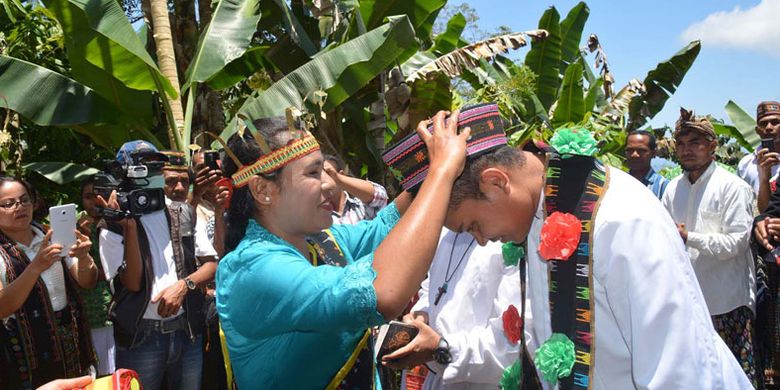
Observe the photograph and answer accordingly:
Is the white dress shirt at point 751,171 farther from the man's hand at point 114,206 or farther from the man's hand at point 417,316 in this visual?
the man's hand at point 114,206

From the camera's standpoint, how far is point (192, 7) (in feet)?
31.4

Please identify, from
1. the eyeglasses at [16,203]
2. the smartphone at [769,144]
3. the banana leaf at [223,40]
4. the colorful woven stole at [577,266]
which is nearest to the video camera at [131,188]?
the eyeglasses at [16,203]

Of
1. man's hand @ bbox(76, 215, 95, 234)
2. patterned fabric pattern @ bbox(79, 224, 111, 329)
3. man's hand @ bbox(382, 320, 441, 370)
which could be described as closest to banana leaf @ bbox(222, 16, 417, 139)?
man's hand @ bbox(76, 215, 95, 234)

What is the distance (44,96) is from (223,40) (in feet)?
6.74

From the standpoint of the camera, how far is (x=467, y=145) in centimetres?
201

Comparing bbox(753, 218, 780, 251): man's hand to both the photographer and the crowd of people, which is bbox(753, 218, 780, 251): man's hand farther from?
the photographer

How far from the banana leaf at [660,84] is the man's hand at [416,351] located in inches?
367

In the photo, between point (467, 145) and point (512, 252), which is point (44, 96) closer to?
point (512, 252)

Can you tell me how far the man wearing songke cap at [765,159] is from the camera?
5602 millimetres

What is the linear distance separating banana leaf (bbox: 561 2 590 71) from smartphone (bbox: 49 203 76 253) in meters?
9.44

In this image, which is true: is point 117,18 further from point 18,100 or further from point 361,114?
point 361,114

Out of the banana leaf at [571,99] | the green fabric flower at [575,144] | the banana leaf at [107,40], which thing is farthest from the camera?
the banana leaf at [571,99]

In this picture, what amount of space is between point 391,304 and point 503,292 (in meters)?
1.34

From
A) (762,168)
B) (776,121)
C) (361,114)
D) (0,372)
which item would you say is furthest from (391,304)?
(361,114)
